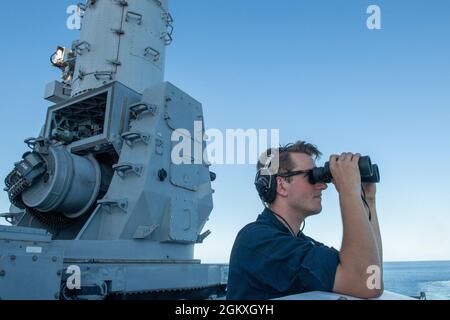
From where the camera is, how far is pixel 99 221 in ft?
22.9

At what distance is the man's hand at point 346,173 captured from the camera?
181 centimetres

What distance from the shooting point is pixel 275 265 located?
1771 mm

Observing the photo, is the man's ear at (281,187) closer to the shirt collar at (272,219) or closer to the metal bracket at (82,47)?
the shirt collar at (272,219)

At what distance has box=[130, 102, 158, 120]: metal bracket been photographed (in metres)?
7.45

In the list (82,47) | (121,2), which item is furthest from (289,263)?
(121,2)

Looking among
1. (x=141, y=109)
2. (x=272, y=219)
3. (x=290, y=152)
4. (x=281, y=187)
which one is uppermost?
(x=141, y=109)

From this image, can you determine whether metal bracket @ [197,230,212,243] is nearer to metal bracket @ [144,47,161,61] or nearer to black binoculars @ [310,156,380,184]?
metal bracket @ [144,47,161,61]

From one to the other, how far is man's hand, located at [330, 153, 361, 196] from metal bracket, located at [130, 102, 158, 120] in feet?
19.6

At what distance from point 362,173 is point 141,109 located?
6.26 meters

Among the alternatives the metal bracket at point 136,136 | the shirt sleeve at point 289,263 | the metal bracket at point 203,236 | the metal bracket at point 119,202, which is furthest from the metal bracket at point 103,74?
the shirt sleeve at point 289,263

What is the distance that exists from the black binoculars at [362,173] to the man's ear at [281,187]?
17cm

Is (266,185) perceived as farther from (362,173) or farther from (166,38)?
(166,38)
